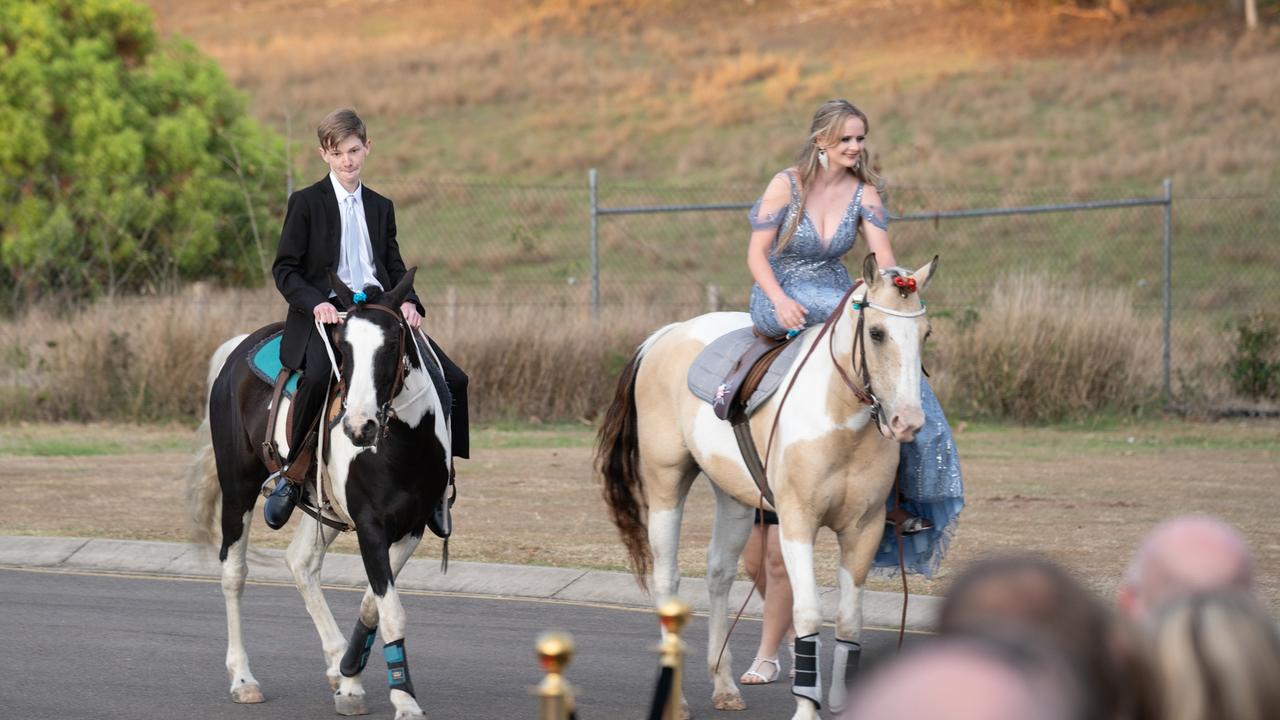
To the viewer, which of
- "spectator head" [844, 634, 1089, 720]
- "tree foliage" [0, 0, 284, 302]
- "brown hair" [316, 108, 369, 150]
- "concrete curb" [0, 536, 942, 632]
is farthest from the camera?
"tree foliage" [0, 0, 284, 302]

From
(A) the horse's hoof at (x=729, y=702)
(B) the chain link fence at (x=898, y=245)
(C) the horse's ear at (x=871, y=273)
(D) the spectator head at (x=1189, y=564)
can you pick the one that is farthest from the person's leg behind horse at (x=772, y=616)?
(B) the chain link fence at (x=898, y=245)

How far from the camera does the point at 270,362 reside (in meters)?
8.14

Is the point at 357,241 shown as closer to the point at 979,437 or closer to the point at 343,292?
the point at 343,292

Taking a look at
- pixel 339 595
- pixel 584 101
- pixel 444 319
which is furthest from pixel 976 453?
pixel 584 101

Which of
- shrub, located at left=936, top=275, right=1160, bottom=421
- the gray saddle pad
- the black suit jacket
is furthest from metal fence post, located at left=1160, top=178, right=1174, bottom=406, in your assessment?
the black suit jacket

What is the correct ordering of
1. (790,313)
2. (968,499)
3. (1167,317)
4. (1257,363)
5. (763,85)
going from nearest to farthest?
1. (790,313)
2. (968,499)
3. (1257,363)
4. (1167,317)
5. (763,85)

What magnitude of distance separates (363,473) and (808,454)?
1881 millimetres

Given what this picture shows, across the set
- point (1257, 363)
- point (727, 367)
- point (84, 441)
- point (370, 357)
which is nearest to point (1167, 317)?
point (1257, 363)

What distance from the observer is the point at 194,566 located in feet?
35.7

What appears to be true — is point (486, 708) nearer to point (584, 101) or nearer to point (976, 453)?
point (976, 453)

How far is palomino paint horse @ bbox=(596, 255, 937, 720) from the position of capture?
6598 millimetres

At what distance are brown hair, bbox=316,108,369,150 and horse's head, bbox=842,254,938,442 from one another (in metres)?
2.51

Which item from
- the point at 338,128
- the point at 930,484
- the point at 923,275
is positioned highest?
the point at 338,128

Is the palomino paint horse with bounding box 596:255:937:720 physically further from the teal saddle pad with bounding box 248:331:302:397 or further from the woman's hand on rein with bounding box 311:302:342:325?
the teal saddle pad with bounding box 248:331:302:397
